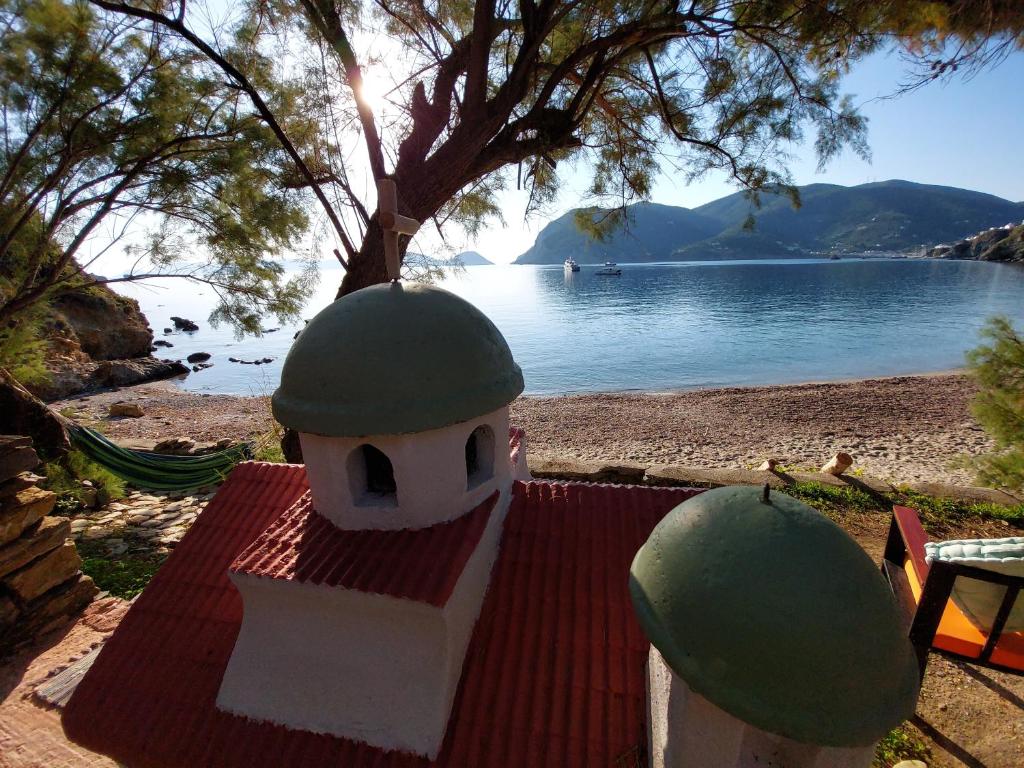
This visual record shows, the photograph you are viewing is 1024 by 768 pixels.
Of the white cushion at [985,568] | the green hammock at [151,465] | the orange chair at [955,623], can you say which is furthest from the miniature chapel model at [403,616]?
the green hammock at [151,465]

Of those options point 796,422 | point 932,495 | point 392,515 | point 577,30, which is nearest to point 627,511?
point 392,515

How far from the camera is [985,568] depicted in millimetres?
3715

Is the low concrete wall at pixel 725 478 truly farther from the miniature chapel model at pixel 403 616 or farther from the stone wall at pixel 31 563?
the stone wall at pixel 31 563

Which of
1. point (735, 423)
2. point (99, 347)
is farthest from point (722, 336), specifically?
point (99, 347)

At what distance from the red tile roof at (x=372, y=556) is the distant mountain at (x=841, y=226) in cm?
15021

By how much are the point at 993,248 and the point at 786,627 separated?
139 meters

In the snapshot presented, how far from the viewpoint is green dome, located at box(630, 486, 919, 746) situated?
1886 mm

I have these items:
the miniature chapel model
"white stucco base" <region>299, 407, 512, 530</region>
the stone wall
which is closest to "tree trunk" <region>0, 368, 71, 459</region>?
the stone wall

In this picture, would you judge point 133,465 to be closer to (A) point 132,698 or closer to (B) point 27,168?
(B) point 27,168

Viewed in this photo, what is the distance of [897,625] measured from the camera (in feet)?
6.59

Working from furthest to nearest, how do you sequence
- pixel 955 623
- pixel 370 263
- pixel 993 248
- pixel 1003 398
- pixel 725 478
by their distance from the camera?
pixel 993 248 < pixel 725 478 < pixel 370 263 < pixel 1003 398 < pixel 955 623

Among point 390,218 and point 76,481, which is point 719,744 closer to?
point 390,218

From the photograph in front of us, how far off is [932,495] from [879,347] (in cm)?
3036

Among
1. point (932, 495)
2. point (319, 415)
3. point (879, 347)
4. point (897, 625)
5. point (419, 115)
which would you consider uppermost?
point (419, 115)
